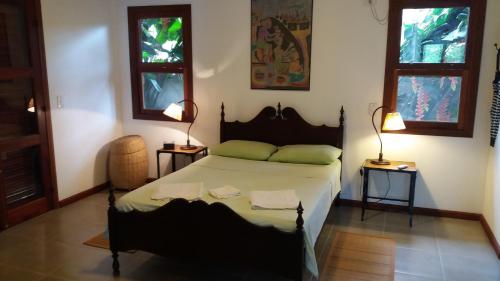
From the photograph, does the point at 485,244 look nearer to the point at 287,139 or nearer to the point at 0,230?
the point at 287,139

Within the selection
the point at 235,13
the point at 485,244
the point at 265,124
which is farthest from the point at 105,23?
the point at 485,244

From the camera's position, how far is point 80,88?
434 centimetres

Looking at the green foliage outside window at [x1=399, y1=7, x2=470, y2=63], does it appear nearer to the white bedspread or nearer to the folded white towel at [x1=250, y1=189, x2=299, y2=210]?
the white bedspread

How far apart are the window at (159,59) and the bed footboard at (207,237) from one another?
7.06 ft

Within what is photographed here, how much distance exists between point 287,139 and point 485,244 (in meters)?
2.05

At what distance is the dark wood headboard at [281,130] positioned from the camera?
4.11 m

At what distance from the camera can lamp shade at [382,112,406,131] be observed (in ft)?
12.2

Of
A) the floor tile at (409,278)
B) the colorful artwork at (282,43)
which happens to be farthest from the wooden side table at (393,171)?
the colorful artwork at (282,43)

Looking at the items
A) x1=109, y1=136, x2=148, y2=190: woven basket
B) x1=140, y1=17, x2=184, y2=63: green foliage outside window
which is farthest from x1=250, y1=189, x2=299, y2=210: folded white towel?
x1=140, y1=17, x2=184, y2=63: green foliage outside window

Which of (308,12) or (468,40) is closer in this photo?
(468,40)

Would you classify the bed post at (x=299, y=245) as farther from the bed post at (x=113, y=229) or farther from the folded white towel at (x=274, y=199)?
the bed post at (x=113, y=229)

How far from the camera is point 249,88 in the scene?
14.5ft

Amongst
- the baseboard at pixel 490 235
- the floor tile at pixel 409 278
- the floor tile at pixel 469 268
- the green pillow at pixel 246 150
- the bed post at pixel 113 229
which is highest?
the green pillow at pixel 246 150

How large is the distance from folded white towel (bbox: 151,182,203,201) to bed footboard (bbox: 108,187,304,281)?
0.68 ft
